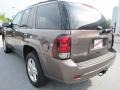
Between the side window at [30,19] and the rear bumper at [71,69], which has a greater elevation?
the side window at [30,19]

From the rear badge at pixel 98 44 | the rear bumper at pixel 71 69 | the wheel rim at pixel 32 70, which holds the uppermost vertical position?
the rear badge at pixel 98 44

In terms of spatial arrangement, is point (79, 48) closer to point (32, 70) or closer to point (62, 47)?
point (62, 47)

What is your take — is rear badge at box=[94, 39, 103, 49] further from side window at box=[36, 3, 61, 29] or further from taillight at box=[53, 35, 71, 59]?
side window at box=[36, 3, 61, 29]

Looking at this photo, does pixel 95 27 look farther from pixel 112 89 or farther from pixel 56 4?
pixel 112 89

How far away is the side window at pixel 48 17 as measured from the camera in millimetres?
2783

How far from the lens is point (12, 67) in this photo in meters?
4.77

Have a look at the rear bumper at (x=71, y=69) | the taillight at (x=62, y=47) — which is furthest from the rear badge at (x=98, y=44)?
the taillight at (x=62, y=47)

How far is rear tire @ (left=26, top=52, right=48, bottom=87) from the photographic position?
318 cm

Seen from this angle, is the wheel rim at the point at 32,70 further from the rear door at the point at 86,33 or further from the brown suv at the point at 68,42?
the rear door at the point at 86,33

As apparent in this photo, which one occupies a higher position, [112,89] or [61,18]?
[61,18]

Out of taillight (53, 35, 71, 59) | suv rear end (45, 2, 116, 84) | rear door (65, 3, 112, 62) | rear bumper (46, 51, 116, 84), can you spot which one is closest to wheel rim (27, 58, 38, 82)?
rear bumper (46, 51, 116, 84)

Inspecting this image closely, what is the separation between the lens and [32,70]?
3.53m

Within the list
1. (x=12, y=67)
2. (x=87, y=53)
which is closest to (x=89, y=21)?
(x=87, y=53)

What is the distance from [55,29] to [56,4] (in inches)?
20.1
